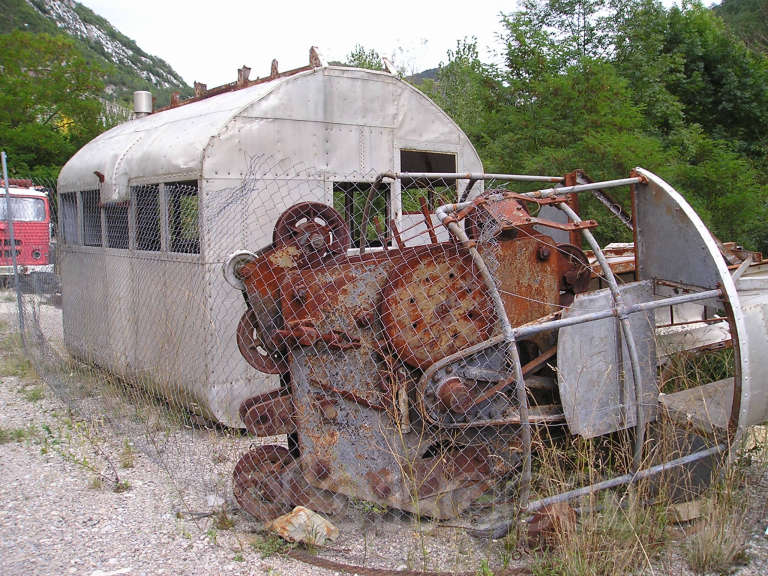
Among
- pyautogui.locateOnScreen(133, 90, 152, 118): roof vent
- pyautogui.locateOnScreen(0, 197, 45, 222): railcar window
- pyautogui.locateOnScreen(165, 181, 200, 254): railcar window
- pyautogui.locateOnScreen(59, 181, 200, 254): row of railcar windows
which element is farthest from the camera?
pyautogui.locateOnScreen(0, 197, 45, 222): railcar window

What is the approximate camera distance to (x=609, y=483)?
13.8 feet

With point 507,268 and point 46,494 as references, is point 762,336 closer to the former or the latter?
point 507,268

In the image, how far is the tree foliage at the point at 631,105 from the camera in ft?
42.3

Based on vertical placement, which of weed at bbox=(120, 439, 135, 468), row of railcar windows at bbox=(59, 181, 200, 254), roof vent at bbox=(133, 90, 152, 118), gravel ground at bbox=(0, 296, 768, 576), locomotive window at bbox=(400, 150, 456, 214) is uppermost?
roof vent at bbox=(133, 90, 152, 118)

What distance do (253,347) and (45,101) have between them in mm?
34589

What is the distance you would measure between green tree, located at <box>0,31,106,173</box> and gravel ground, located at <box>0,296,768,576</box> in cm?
2699

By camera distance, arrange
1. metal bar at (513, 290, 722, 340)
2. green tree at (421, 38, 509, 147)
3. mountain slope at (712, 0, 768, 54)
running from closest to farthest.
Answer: metal bar at (513, 290, 722, 340) < green tree at (421, 38, 509, 147) < mountain slope at (712, 0, 768, 54)

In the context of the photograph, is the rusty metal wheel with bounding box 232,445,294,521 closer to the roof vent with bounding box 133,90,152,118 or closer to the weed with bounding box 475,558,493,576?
the weed with bounding box 475,558,493,576

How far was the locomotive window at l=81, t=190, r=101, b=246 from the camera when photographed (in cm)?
880

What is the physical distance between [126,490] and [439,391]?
9.15 ft

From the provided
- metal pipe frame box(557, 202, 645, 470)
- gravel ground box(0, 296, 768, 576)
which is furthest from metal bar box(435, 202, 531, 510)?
metal pipe frame box(557, 202, 645, 470)

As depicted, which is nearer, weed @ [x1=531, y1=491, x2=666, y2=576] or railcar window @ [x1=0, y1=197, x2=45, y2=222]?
weed @ [x1=531, y1=491, x2=666, y2=576]

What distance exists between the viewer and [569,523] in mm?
3910

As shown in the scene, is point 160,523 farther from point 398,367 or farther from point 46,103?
point 46,103
